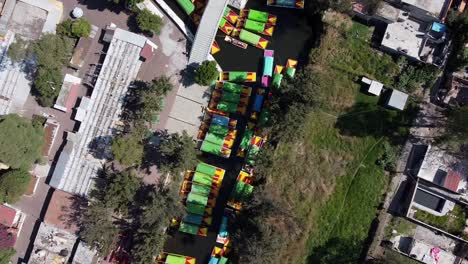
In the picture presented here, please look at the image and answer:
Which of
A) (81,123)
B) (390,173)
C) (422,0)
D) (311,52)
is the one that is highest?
(422,0)

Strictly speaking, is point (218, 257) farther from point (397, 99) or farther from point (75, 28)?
point (75, 28)

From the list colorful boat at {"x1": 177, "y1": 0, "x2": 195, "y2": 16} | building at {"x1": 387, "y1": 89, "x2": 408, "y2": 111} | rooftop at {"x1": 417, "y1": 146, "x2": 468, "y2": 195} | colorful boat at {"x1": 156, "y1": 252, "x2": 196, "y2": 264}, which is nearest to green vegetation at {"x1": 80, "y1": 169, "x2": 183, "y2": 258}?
colorful boat at {"x1": 156, "y1": 252, "x2": 196, "y2": 264}

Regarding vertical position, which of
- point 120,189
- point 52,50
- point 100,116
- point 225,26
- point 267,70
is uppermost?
point 225,26

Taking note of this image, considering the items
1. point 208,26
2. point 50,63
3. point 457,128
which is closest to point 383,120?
point 457,128

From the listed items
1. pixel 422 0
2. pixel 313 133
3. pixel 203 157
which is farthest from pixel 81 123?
pixel 422 0

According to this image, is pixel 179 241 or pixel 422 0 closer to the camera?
pixel 422 0

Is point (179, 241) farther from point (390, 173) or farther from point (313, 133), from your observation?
point (390, 173)
